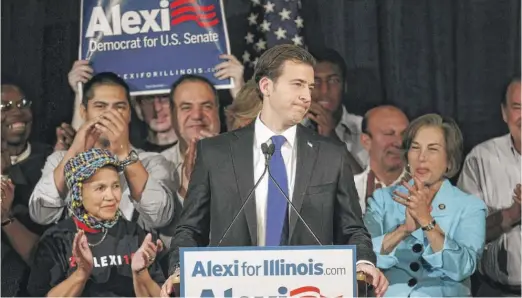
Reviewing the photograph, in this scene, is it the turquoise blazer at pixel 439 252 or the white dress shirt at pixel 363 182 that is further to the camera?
the white dress shirt at pixel 363 182

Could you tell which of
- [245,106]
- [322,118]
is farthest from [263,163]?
[322,118]

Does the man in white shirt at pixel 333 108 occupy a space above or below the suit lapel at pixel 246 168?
above

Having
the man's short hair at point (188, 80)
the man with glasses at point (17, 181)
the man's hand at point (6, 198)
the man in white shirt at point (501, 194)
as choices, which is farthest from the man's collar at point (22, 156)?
the man in white shirt at point (501, 194)

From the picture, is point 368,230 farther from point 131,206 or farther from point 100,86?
point 100,86

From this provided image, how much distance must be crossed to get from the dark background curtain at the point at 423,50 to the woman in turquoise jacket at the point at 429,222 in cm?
16

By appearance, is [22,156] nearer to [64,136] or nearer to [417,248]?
[64,136]

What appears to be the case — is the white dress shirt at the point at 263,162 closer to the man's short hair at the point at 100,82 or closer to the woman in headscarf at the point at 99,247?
the woman in headscarf at the point at 99,247

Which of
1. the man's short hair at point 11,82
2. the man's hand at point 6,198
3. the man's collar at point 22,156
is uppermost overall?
the man's short hair at point 11,82

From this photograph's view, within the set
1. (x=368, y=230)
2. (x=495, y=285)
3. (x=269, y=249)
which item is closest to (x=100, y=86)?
(x=368, y=230)

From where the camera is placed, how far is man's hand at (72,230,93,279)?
6301 mm

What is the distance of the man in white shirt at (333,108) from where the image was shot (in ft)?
21.0

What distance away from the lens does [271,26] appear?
639 cm

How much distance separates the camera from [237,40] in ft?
21.1

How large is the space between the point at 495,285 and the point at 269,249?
238 centimetres
